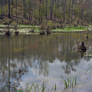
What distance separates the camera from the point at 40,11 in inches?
2704

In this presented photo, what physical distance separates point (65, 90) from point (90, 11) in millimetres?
87105

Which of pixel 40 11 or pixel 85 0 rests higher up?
pixel 85 0

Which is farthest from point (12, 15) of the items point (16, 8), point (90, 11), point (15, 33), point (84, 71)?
point (84, 71)

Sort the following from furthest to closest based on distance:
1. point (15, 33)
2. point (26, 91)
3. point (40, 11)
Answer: point (40, 11), point (15, 33), point (26, 91)

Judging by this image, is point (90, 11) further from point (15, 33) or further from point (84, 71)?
point (84, 71)

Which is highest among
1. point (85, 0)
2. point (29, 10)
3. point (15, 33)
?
point (85, 0)

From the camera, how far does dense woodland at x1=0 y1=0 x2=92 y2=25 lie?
195 ft

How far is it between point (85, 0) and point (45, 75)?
316 feet

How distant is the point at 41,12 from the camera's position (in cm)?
6894

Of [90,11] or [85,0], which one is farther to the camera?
[85,0]

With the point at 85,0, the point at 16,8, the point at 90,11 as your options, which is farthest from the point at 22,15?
the point at 85,0

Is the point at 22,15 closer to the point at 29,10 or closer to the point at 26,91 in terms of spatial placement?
the point at 29,10

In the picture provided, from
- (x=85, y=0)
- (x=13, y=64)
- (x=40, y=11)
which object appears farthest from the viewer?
(x=85, y=0)

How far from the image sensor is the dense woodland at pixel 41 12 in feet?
195
